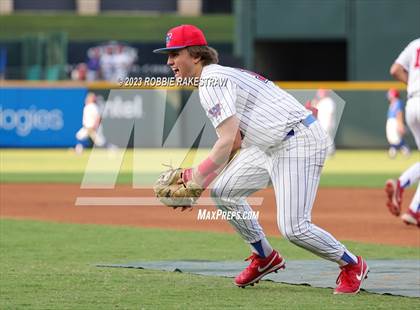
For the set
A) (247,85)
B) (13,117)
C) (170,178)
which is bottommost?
(13,117)

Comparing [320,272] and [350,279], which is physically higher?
[350,279]

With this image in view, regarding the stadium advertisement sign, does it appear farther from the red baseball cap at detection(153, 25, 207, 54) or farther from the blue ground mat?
the red baseball cap at detection(153, 25, 207, 54)

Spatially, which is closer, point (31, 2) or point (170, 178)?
point (170, 178)

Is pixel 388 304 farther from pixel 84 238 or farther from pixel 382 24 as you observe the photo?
pixel 382 24

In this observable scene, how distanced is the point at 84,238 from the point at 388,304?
5153 mm

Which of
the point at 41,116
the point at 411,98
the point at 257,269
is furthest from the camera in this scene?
the point at 41,116

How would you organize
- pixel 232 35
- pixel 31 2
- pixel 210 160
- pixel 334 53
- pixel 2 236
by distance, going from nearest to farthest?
pixel 210 160, pixel 2 236, pixel 334 53, pixel 232 35, pixel 31 2

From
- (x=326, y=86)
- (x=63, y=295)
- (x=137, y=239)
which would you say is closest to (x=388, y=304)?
(x=63, y=295)

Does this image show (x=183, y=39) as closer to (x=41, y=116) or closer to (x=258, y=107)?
(x=258, y=107)

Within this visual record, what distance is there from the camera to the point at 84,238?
11.9 metres

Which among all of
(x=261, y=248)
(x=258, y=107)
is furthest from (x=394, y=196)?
(x=258, y=107)

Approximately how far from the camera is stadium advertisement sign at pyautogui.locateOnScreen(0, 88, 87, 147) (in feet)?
109

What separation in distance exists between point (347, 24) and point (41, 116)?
9.79 metres

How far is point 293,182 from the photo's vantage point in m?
7.64
